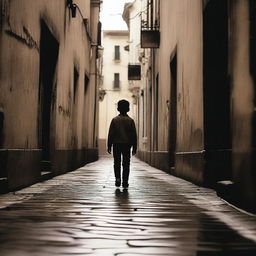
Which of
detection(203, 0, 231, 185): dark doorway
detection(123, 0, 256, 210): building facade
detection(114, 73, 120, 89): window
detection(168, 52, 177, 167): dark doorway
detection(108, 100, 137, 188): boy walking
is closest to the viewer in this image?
detection(123, 0, 256, 210): building facade

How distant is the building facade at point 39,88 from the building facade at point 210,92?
2571mm

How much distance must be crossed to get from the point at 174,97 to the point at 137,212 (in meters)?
7.71

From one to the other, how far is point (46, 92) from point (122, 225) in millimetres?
6487

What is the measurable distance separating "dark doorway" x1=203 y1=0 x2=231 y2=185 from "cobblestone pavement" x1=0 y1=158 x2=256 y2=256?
1.53 metres

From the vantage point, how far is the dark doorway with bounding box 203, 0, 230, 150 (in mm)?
7582

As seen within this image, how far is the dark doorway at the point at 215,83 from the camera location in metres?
7.57

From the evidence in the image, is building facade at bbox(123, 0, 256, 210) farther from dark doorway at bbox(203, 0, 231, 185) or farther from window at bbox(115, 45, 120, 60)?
window at bbox(115, 45, 120, 60)

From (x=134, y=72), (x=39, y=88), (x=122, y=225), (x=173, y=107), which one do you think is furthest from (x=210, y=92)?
(x=134, y=72)

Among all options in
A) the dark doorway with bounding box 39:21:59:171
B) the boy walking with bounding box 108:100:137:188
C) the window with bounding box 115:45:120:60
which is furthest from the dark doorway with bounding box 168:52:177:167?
the window with bounding box 115:45:120:60

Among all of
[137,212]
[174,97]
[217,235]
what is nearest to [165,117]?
[174,97]

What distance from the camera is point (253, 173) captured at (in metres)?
4.49

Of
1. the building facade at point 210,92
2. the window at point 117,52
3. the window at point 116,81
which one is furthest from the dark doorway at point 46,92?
the window at point 117,52

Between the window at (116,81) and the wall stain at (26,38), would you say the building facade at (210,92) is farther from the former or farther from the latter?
the window at (116,81)

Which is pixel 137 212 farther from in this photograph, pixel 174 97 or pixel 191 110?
pixel 174 97
